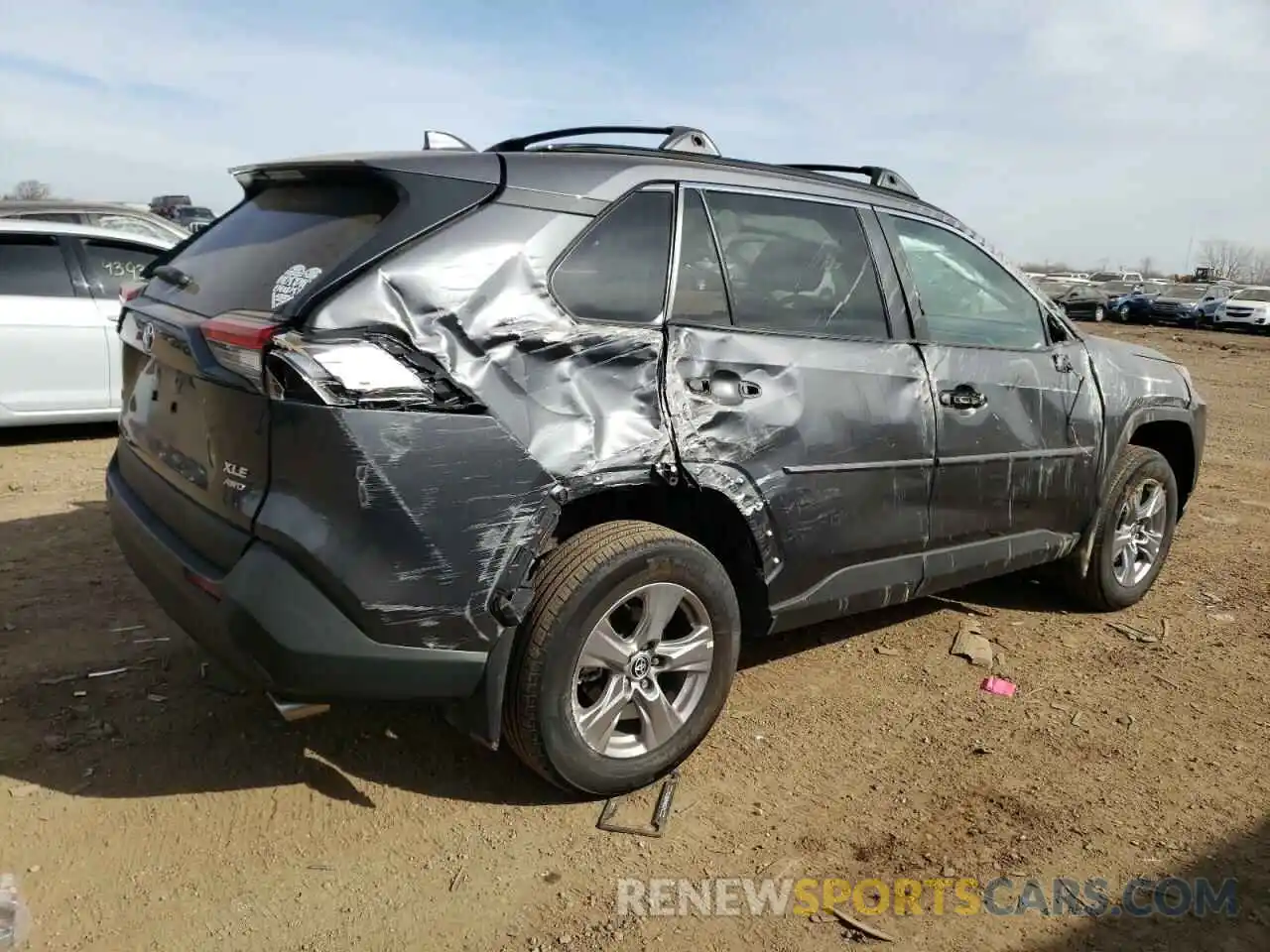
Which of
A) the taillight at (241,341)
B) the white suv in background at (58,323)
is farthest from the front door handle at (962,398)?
the white suv in background at (58,323)

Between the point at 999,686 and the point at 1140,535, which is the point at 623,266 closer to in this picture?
the point at 999,686

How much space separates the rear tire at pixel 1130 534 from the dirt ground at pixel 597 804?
33 centimetres

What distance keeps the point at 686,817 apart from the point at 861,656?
145cm

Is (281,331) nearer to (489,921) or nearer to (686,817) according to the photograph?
(489,921)

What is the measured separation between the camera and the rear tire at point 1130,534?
4.50 meters

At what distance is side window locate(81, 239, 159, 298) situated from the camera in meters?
7.02

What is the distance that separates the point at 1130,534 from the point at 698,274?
2973 millimetres

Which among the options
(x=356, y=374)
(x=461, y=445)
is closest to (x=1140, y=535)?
(x=461, y=445)

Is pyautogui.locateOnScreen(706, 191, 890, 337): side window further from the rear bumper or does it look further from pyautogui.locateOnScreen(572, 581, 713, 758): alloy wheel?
the rear bumper

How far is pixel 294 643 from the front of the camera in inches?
92.7

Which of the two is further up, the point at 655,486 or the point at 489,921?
the point at 655,486

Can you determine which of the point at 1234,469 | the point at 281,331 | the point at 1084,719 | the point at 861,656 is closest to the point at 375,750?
the point at 281,331

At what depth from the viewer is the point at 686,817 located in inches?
115

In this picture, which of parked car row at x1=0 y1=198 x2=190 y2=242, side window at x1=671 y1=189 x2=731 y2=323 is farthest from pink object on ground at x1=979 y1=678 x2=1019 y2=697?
parked car row at x1=0 y1=198 x2=190 y2=242
